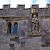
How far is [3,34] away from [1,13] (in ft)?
4.55

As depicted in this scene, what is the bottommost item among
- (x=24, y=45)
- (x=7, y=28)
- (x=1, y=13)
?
(x=24, y=45)

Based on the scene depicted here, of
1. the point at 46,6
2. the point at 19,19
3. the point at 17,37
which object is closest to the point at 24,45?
the point at 17,37

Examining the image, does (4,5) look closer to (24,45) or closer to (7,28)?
(7,28)

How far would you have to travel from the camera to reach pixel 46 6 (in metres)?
14.7

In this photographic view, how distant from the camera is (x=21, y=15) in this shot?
14617 mm

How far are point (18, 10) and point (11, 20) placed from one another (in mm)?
793

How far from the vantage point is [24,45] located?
1410cm

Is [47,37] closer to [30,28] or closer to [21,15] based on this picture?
[30,28]

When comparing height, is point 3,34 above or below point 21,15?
below

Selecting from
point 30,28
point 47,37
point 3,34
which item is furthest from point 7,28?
point 47,37

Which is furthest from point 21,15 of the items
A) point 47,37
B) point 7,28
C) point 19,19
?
point 47,37

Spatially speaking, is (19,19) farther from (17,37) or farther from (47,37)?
(47,37)

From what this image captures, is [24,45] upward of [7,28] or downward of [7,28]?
downward

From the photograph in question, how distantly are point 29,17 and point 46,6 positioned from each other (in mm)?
1296
